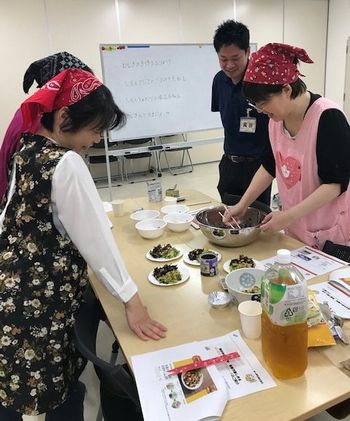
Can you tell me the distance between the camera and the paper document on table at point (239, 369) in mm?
833

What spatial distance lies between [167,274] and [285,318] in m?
0.62

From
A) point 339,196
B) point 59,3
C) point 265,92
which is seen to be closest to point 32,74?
point 265,92

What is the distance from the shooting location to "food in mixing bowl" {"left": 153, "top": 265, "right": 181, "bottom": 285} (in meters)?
1.33

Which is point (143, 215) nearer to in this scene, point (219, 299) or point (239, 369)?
point (219, 299)

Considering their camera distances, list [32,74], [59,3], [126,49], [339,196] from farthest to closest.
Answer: [59,3]
[126,49]
[32,74]
[339,196]

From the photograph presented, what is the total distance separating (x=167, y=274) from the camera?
1356 millimetres

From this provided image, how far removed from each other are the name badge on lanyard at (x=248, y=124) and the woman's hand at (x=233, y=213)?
74cm

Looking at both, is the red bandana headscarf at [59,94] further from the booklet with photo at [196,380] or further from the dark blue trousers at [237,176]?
the dark blue trousers at [237,176]

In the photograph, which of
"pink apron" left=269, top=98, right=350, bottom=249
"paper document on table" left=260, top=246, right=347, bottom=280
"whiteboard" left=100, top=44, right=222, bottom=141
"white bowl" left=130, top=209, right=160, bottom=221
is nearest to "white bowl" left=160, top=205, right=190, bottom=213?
"white bowl" left=130, top=209, right=160, bottom=221

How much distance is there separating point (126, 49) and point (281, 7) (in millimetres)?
4164

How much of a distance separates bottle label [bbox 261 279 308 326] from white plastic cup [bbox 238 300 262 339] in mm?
171

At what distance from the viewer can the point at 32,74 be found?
5.80 ft

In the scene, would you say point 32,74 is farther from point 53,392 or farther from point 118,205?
point 53,392

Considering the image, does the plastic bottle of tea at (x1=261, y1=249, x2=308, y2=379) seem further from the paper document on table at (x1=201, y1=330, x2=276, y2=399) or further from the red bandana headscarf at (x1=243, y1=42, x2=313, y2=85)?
the red bandana headscarf at (x1=243, y1=42, x2=313, y2=85)
